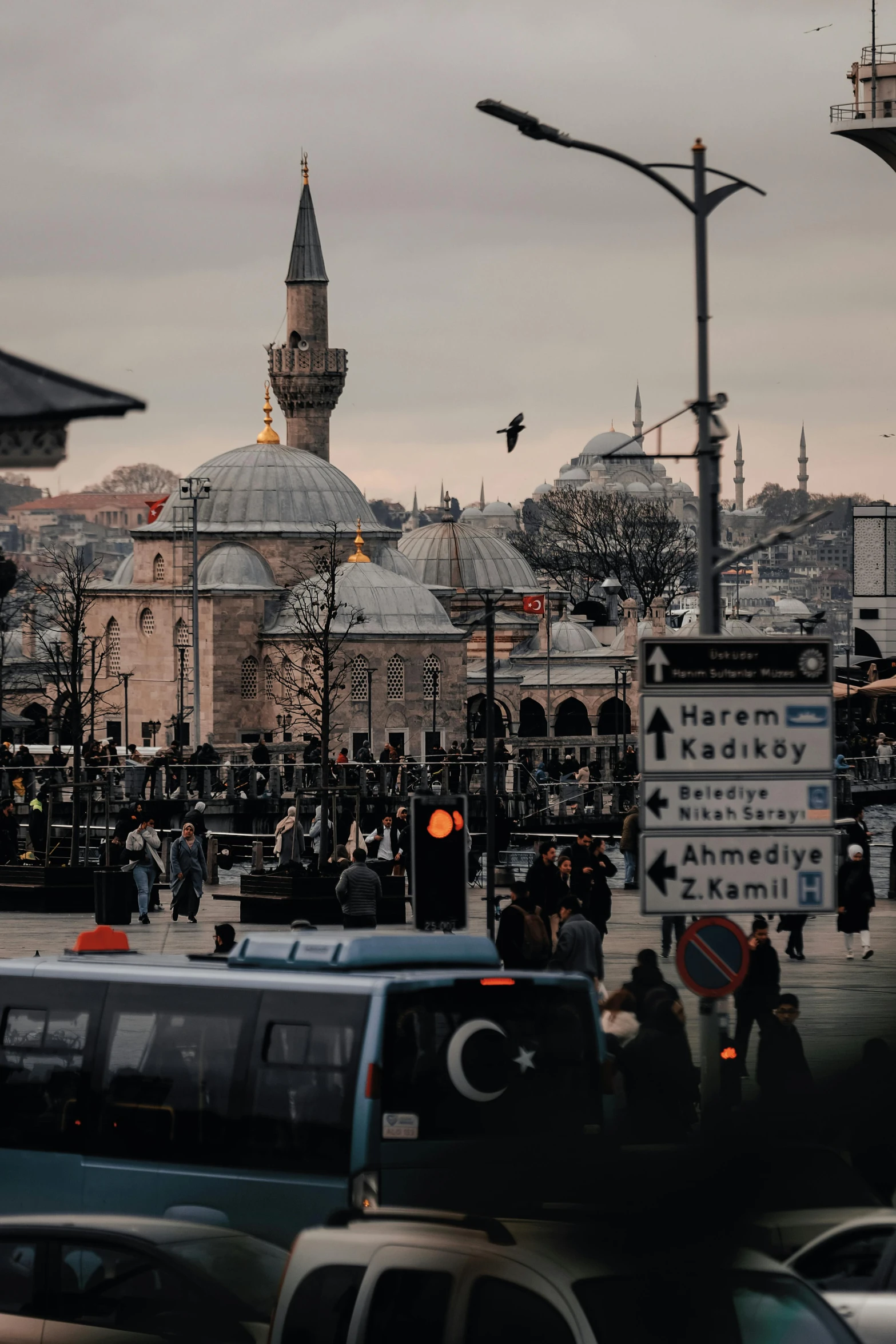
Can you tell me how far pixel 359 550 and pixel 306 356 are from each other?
13520mm

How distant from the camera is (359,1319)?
656 cm

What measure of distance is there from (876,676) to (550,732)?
30.4 meters

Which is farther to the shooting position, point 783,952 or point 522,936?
point 783,952

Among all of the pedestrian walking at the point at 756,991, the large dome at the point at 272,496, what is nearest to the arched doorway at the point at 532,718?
the large dome at the point at 272,496

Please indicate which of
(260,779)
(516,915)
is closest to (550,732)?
(260,779)

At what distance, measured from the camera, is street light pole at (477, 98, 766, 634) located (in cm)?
1346

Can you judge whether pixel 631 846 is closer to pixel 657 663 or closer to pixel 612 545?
pixel 657 663

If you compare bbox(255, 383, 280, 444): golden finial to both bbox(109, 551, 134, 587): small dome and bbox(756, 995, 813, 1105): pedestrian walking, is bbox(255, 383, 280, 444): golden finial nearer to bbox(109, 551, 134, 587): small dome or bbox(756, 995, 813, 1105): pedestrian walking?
bbox(109, 551, 134, 587): small dome

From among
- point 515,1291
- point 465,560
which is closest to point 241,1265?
point 515,1291

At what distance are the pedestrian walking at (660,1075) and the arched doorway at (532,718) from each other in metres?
89.9

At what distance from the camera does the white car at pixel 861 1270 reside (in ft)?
24.7

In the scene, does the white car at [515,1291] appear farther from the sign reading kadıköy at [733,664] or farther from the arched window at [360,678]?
the arched window at [360,678]

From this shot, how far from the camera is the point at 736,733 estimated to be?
981 cm

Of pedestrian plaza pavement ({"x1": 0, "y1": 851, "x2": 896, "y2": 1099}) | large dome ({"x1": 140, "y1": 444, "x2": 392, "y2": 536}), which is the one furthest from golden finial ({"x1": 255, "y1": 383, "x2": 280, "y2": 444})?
pedestrian plaza pavement ({"x1": 0, "y1": 851, "x2": 896, "y2": 1099})
